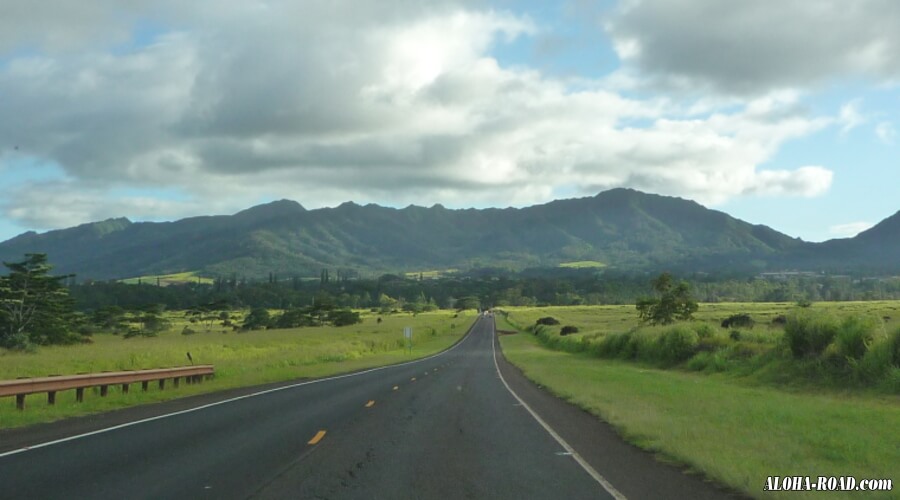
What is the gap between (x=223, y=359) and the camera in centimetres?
4522

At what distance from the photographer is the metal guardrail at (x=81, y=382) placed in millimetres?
18812

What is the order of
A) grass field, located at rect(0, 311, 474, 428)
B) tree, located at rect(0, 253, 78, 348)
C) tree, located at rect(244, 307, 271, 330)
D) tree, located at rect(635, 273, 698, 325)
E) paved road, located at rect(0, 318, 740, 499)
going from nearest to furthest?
1. paved road, located at rect(0, 318, 740, 499)
2. grass field, located at rect(0, 311, 474, 428)
3. tree, located at rect(635, 273, 698, 325)
4. tree, located at rect(0, 253, 78, 348)
5. tree, located at rect(244, 307, 271, 330)

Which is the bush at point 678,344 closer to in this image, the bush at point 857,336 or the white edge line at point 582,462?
the bush at point 857,336

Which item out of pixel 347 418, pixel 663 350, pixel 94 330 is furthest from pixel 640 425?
pixel 94 330

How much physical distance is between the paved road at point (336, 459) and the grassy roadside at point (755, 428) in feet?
2.21

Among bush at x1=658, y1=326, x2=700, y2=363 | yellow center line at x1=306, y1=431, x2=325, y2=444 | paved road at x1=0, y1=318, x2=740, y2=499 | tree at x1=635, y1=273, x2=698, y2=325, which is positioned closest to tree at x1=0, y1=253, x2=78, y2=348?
tree at x1=635, y1=273, x2=698, y2=325

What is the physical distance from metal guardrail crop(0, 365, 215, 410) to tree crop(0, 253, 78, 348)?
150ft

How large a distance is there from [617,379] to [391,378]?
10.3 meters

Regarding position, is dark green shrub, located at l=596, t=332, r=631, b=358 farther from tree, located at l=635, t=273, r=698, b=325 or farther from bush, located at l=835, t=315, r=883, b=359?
bush, located at l=835, t=315, r=883, b=359

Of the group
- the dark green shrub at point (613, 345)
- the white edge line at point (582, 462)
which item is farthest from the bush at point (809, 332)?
the dark green shrub at point (613, 345)

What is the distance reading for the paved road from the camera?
9.87 meters

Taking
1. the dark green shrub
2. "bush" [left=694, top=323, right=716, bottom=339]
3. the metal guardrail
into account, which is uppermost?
"bush" [left=694, top=323, right=716, bottom=339]

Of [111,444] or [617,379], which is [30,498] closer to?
[111,444]

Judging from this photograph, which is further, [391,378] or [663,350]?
[663,350]
